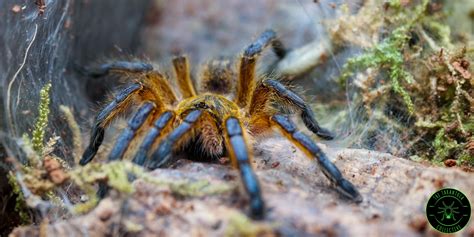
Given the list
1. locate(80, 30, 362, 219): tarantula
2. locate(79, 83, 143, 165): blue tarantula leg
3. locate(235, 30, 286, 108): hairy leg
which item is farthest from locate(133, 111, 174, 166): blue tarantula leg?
locate(235, 30, 286, 108): hairy leg

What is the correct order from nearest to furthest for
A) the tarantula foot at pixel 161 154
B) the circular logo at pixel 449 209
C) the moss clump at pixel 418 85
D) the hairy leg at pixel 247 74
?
the circular logo at pixel 449 209 < the tarantula foot at pixel 161 154 < the moss clump at pixel 418 85 < the hairy leg at pixel 247 74

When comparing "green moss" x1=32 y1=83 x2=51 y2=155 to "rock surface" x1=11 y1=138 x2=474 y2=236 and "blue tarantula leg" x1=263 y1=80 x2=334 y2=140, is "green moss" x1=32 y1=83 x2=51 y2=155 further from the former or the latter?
"blue tarantula leg" x1=263 y1=80 x2=334 y2=140

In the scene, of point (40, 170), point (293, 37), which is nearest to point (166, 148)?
point (40, 170)

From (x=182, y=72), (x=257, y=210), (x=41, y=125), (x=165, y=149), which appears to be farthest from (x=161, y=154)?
(x=182, y=72)

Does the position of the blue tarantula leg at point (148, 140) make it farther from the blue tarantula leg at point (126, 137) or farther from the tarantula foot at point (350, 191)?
the tarantula foot at point (350, 191)

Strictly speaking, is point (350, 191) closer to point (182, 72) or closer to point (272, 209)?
point (272, 209)

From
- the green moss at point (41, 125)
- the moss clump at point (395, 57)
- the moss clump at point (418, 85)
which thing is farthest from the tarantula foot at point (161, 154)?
the moss clump at point (395, 57)

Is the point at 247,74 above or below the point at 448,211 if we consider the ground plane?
above
